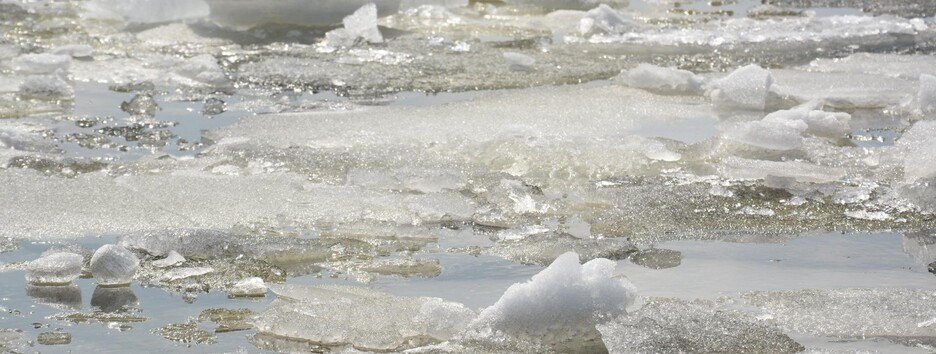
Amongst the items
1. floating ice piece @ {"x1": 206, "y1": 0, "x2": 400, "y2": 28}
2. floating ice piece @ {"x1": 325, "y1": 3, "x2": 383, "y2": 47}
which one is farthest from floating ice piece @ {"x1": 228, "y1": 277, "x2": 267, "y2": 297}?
floating ice piece @ {"x1": 206, "y1": 0, "x2": 400, "y2": 28}

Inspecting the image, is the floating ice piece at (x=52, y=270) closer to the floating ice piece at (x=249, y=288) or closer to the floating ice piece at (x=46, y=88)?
the floating ice piece at (x=249, y=288)

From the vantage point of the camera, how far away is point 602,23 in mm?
7156

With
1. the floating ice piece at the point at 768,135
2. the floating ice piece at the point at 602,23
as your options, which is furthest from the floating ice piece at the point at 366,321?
the floating ice piece at the point at 602,23

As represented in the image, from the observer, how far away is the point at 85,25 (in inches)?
286

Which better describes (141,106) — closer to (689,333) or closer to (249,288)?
(249,288)

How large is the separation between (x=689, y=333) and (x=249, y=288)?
3.23ft

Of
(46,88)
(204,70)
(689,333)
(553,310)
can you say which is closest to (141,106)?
(46,88)

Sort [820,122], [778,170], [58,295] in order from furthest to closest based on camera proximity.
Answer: [820,122], [778,170], [58,295]

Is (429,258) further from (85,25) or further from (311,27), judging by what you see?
→ (85,25)

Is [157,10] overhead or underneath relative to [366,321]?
overhead

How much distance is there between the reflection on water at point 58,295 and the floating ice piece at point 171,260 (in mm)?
212

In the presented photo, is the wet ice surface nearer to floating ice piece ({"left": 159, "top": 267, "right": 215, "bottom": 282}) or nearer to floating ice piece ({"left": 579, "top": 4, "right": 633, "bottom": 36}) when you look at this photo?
floating ice piece ({"left": 159, "top": 267, "right": 215, "bottom": 282})

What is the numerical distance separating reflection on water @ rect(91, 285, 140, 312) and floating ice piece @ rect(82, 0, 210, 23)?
15.0 feet

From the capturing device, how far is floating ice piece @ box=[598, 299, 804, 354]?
2410mm
